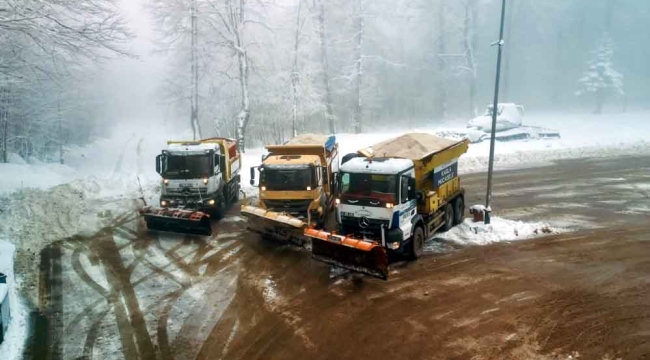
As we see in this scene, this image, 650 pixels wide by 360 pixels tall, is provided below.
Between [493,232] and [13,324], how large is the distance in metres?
14.1

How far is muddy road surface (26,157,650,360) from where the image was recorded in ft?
30.7

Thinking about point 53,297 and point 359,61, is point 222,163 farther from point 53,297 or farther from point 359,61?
point 359,61

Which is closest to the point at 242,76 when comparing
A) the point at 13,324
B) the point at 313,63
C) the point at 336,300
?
the point at 313,63

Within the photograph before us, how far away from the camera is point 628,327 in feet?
32.3

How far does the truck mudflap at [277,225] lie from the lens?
14445mm

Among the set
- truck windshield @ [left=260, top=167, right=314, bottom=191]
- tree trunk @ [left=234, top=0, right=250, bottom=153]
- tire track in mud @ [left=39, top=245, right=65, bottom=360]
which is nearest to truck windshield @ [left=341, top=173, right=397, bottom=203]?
truck windshield @ [left=260, top=167, right=314, bottom=191]

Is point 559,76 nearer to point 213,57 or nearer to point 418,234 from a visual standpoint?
point 213,57

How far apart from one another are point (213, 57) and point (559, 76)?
180ft

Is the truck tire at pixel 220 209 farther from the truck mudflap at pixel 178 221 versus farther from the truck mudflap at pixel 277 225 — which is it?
the truck mudflap at pixel 277 225

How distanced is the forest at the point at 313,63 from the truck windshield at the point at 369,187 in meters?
7.81

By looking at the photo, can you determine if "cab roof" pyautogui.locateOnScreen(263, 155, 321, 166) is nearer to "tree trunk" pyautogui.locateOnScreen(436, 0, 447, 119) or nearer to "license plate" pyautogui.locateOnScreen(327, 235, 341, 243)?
"license plate" pyautogui.locateOnScreen(327, 235, 341, 243)

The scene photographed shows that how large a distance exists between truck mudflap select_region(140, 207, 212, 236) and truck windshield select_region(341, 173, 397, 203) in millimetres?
5680

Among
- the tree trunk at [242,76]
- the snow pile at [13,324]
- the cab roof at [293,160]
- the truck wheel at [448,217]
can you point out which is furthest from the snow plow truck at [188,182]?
the tree trunk at [242,76]

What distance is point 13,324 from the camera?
33.9 ft
